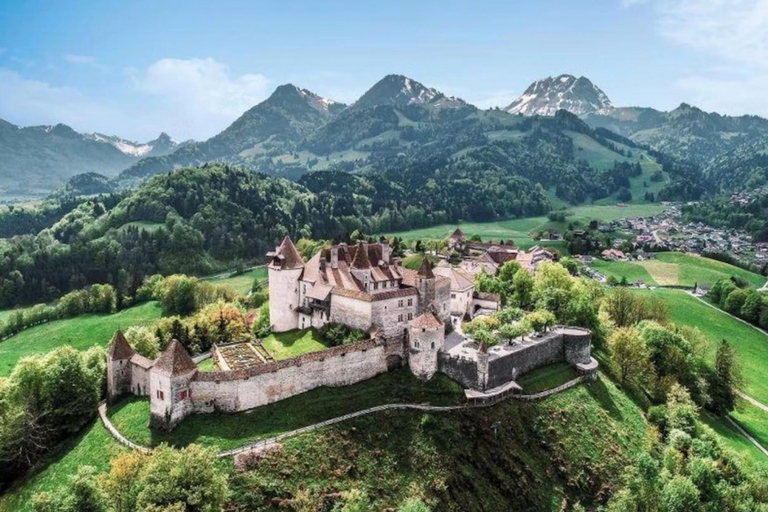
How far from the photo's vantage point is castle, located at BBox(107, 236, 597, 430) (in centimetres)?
5731

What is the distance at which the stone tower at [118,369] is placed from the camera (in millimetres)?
65062

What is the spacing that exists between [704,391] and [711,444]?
2453 centimetres

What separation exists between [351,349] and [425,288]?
16954mm

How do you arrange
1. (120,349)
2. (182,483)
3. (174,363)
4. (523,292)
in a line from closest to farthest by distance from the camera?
(182,483), (174,363), (120,349), (523,292)

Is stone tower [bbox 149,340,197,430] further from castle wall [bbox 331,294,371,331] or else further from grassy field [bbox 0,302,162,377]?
grassy field [bbox 0,302,162,377]

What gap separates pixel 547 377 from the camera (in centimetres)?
7700

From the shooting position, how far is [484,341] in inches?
2704

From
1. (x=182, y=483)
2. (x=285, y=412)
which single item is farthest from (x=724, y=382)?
(x=182, y=483)

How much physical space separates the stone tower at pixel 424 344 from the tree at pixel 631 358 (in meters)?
33.5

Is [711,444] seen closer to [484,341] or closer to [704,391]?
[704,391]

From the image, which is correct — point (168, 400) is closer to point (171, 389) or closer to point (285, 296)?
point (171, 389)

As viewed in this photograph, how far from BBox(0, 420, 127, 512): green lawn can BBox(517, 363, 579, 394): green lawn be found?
48.7m

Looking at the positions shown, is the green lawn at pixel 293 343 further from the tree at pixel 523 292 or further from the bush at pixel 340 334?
the tree at pixel 523 292

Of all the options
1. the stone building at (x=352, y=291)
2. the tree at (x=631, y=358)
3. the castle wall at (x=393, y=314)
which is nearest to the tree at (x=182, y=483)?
the castle wall at (x=393, y=314)
